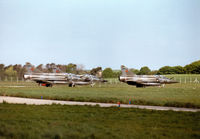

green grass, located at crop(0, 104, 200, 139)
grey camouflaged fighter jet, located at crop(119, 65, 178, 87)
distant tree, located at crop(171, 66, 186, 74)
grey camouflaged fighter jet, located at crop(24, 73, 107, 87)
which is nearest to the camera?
green grass, located at crop(0, 104, 200, 139)

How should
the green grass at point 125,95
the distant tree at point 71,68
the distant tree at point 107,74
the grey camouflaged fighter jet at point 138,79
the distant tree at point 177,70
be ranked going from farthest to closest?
the distant tree at point 177,70, the distant tree at point 71,68, the distant tree at point 107,74, the grey camouflaged fighter jet at point 138,79, the green grass at point 125,95

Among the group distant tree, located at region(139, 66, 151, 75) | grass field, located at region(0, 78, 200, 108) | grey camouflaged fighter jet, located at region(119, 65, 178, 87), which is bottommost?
grass field, located at region(0, 78, 200, 108)

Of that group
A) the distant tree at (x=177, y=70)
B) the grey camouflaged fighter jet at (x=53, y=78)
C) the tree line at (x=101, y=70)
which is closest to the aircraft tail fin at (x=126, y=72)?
→ the grey camouflaged fighter jet at (x=53, y=78)

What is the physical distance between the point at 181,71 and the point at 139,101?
83.7 meters

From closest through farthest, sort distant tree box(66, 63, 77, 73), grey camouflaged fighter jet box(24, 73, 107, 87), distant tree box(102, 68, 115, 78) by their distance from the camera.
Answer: grey camouflaged fighter jet box(24, 73, 107, 87), distant tree box(102, 68, 115, 78), distant tree box(66, 63, 77, 73)

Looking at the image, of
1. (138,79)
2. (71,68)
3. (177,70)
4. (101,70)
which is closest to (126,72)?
(138,79)

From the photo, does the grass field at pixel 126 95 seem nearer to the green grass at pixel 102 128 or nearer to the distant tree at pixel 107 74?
the green grass at pixel 102 128

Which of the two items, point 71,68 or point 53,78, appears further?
point 71,68

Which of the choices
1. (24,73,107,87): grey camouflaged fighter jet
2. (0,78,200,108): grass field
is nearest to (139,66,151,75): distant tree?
(24,73,107,87): grey camouflaged fighter jet

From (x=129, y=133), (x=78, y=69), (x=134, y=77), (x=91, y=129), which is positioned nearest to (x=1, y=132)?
(x=91, y=129)

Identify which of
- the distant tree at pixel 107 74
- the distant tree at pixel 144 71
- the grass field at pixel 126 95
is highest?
the distant tree at pixel 144 71

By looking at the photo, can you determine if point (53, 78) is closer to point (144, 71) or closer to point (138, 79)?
point (138, 79)

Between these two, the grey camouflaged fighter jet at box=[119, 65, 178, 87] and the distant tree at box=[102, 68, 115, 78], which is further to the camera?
the distant tree at box=[102, 68, 115, 78]

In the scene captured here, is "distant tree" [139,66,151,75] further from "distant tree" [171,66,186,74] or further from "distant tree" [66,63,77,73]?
"distant tree" [66,63,77,73]
